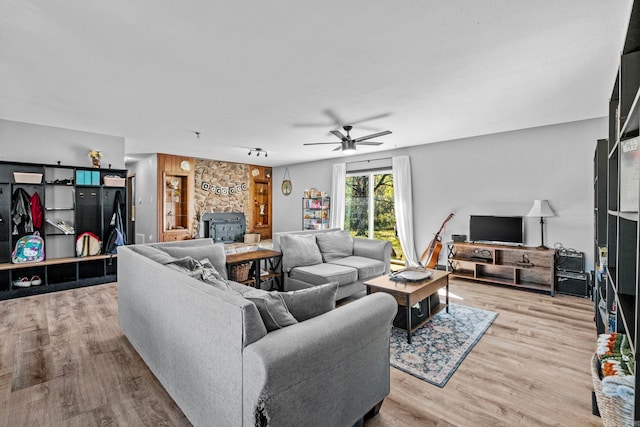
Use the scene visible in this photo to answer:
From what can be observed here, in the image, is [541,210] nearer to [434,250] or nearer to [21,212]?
[434,250]

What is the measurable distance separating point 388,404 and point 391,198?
483 cm

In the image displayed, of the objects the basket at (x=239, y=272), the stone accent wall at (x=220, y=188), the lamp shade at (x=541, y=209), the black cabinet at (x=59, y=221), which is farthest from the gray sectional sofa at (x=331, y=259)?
the stone accent wall at (x=220, y=188)

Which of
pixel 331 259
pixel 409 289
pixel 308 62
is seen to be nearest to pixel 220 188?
pixel 331 259

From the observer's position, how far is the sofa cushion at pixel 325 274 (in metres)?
3.50

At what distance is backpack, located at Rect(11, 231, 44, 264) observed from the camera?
4.05 m

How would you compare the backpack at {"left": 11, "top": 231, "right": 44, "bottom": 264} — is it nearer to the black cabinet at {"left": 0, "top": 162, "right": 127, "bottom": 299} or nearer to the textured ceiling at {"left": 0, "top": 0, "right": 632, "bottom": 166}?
the black cabinet at {"left": 0, "top": 162, "right": 127, "bottom": 299}

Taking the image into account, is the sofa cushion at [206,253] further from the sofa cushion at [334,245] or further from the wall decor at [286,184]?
the wall decor at [286,184]

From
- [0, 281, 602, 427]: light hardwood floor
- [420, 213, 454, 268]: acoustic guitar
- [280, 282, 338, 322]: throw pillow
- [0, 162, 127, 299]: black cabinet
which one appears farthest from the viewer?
[420, 213, 454, 268]: acoustic guitar

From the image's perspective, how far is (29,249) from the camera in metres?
4.12

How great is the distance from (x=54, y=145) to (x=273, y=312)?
16.5 ft

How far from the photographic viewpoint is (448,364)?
7.59 feet

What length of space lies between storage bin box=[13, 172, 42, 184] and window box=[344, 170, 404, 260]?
5.43 metres

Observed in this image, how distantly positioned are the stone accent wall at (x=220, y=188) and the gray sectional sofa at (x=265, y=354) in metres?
5.79

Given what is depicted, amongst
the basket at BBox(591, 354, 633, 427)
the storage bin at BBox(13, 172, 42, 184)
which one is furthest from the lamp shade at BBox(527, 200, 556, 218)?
the storage bin at BBox(13, 172, 42, 184)
